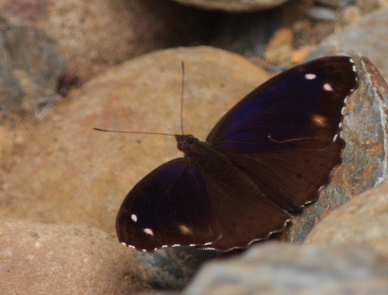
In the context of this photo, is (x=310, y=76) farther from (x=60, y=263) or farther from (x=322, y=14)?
(x=322, y=14)

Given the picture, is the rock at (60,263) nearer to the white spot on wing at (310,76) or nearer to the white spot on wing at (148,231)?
the white spot on wing at (148,231)

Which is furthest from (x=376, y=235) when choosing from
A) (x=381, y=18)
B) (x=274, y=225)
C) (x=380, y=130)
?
(x=381, y=18)

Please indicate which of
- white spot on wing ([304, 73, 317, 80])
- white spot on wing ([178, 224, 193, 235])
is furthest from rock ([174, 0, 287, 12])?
white spot on wing ([178, 224, 193, 235])

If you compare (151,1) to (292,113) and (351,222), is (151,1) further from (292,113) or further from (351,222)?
(351,222)

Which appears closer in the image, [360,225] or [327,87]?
[360,225]

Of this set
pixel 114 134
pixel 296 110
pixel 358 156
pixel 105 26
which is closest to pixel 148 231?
pixel 296 110

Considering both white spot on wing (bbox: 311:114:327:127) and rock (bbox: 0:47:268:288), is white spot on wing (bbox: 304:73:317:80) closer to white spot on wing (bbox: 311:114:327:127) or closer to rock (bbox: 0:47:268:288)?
white spot on wing (bbox: 311:114:327:127)

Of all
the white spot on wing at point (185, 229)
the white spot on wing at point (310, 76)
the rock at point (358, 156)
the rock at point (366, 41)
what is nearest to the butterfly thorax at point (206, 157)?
the white spot on wing at point (185, 229)
